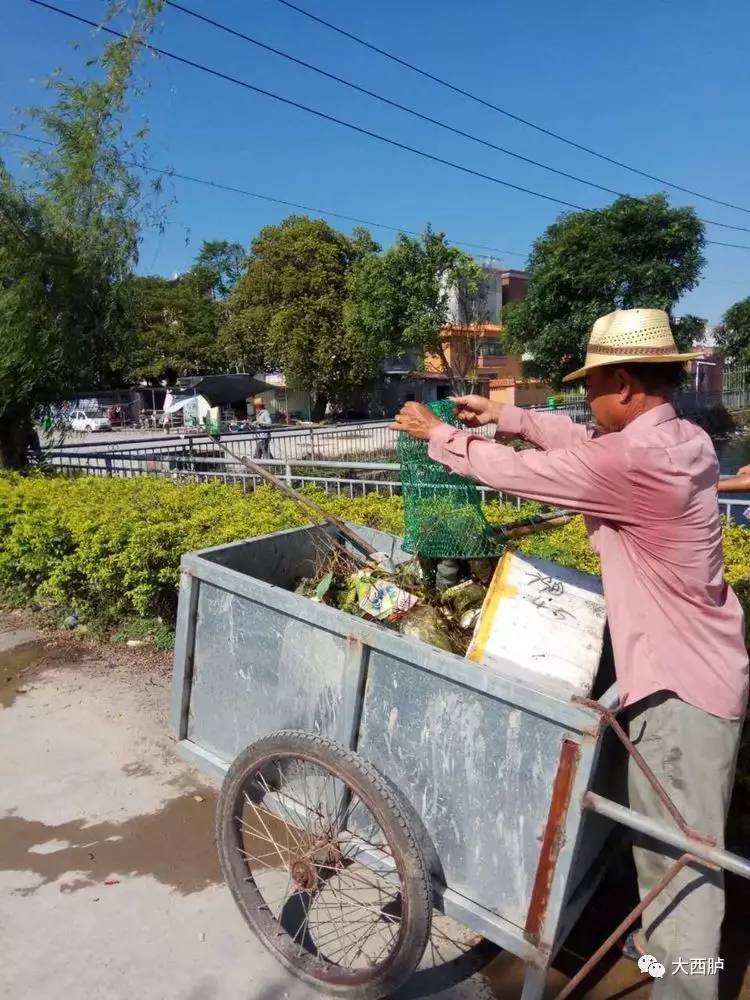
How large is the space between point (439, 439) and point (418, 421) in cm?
12

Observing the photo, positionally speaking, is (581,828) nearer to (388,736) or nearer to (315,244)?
(388,736)

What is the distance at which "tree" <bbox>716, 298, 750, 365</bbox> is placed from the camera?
34.1 metres

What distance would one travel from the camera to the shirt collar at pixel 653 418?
5.98ft

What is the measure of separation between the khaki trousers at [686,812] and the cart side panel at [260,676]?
32.0 inches

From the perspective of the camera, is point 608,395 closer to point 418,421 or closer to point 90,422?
point 418,421

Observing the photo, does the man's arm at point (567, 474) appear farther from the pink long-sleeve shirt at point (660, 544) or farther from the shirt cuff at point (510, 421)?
the shirt cuff at point (510, 421)

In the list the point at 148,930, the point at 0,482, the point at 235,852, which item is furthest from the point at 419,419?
the point at 0,482

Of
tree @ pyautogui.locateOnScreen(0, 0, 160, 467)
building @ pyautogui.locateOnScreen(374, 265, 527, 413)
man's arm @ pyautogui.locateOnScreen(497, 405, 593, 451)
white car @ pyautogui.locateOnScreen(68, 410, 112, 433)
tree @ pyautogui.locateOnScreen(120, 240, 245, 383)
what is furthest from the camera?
tree @ pyautogui.locateOnScreen(120, 240, 245, 383)

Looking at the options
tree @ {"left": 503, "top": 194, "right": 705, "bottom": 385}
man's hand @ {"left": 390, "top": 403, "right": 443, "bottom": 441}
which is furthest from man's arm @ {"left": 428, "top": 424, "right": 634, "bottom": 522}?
tree @ {"left": 503, "top": 194, "right": 705, "bottom": 385}

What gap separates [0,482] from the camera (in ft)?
21.3

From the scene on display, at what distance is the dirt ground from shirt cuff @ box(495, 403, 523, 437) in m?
1.75

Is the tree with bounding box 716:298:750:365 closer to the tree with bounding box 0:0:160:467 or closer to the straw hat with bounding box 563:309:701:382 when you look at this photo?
the tree with bounding box 0:0:160:467

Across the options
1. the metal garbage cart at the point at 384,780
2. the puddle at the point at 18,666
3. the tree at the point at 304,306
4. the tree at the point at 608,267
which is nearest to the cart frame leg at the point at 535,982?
the metal garbage cart at the point at 384,780

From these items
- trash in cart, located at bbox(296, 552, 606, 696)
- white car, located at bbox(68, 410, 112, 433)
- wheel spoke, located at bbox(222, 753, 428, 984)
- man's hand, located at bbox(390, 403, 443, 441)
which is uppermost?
man's hand, located at bbox(390, 403, 443, 441)
